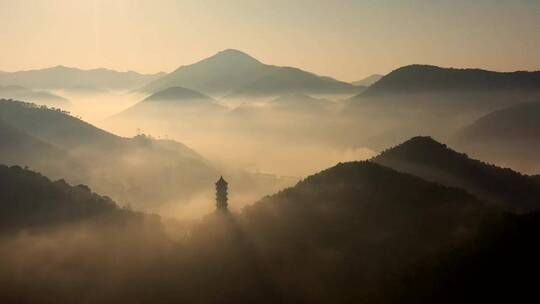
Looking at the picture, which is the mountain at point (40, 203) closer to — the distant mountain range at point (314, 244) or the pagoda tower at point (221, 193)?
the distant mountain range at point (314, 244)

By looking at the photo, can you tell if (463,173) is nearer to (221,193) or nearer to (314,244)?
(314,244)

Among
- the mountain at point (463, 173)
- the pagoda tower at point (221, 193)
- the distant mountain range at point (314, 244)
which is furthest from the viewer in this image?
the mountain at point (463, 173)

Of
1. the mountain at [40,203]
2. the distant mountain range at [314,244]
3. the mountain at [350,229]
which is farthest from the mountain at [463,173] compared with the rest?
the mountain at [40,203]

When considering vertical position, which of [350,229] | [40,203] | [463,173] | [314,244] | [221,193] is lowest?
[314,244]

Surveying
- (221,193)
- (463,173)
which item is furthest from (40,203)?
(463,173)

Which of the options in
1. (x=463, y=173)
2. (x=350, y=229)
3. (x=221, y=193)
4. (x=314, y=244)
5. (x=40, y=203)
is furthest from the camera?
(x=463, y=173)

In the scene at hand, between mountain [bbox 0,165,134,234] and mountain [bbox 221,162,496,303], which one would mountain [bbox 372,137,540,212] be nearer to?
mountain [bbox 221,162,496,303]
